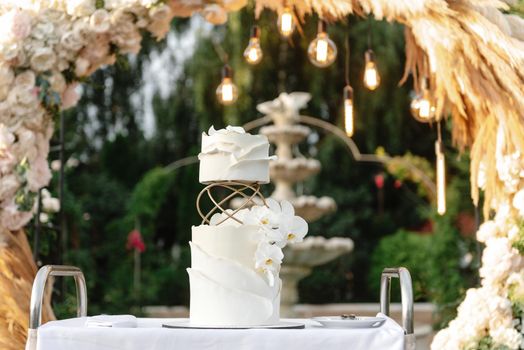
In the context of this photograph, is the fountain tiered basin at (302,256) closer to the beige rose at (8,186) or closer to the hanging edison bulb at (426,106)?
the hanging edison bulb at (426,106)

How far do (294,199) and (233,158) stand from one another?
292 inches

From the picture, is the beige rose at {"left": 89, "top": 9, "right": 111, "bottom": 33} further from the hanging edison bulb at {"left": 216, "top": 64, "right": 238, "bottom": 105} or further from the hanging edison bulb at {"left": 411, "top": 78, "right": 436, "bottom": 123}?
the hanging edison bulb at {"left": 411, "top": 78, "right": 436, "bottom": 123}

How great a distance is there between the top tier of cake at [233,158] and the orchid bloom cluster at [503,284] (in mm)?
2108

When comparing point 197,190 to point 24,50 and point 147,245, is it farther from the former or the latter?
point 24,50

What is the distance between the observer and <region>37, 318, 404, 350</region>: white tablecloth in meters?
2.79

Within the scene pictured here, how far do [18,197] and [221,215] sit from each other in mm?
1898

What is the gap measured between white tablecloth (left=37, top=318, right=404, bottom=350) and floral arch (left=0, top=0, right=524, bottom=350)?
1.91 metres

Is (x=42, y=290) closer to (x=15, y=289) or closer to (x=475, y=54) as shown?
(x=15, y=289)

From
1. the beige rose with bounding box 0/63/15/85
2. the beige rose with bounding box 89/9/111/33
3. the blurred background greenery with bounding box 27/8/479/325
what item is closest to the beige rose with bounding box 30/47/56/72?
the beige rose with bounding box 0/63/15/85

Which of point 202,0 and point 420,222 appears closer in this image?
point 202,0

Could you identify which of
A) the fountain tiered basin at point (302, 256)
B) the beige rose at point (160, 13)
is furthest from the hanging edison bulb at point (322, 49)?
the fountain tiered basin at point (302, 256)

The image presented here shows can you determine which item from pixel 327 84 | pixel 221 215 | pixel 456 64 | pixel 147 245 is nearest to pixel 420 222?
pixel 327 84

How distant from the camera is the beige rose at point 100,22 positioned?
16.1ft

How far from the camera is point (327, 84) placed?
44.0 feet
